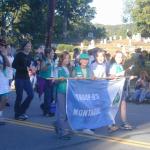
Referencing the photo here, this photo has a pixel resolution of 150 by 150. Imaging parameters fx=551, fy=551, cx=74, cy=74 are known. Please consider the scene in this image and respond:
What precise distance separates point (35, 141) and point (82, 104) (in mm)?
1160

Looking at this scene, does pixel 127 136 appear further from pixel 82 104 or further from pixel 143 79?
pixel 143 79

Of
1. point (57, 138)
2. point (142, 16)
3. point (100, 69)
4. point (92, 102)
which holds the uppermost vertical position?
point (142, 16)

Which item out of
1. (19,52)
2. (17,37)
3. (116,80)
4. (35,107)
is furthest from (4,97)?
(17,37)

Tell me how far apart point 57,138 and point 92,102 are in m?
1.01

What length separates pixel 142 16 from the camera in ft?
246

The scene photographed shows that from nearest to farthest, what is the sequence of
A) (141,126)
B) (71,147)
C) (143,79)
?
1. (71,147)
2. (141,126)
3. (143,79)

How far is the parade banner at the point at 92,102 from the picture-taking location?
411 inches

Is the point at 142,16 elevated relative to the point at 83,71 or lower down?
elevated

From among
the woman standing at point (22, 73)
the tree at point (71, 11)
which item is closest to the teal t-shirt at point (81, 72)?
the woman standing at point (22, 73)

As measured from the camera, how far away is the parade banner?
1044 centimetres

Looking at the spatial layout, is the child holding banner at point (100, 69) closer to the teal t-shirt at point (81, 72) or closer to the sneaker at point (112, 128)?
the sneaker at point (112, 128)

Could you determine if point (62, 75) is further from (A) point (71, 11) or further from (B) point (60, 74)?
(A) point (71, 11)

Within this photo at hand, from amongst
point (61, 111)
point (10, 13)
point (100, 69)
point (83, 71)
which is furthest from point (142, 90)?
point (10, 13)

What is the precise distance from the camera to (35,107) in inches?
631
